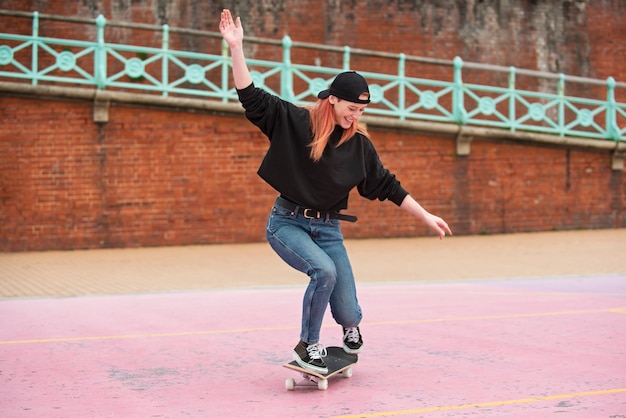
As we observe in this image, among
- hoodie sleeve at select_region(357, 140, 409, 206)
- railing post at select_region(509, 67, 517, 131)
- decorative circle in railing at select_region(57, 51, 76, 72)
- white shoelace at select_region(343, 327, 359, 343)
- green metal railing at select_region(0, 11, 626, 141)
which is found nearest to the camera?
hoodie sleeve at select_region(357, 140, 409, 206)

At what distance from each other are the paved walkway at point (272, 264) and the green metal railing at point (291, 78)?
8.46 ft

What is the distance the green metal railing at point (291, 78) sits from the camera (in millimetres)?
16766

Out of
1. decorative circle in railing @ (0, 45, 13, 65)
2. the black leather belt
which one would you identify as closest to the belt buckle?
the black leather belt

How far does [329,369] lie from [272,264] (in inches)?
346

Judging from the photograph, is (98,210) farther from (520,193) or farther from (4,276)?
(520,193)

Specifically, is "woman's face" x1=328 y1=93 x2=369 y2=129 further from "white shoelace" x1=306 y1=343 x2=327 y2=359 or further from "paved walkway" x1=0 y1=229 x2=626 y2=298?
"paved walkway" x1=0 y1=229 x2=626 y2=298

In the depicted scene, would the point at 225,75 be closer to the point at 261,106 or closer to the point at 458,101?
the point at 458,101

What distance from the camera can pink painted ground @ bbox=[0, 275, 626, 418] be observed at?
16.9 ft

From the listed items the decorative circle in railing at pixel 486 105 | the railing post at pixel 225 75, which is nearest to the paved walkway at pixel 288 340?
the railing post at pixel 225 75

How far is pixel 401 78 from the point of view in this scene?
1811cm

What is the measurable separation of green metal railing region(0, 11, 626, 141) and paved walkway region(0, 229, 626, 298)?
2.58m

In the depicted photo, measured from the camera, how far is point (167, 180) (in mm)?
16766

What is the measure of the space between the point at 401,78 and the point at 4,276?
329 inches

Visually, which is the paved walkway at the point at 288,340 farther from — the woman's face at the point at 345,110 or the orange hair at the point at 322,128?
the woman's face at the point at 345,110
